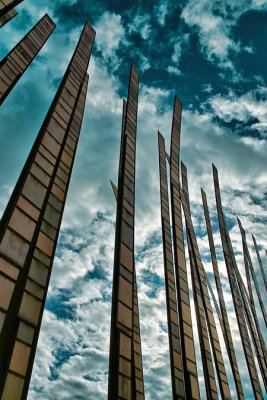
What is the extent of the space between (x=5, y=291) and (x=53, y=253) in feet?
7.79

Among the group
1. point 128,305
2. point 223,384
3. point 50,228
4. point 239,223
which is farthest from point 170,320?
point 239,223

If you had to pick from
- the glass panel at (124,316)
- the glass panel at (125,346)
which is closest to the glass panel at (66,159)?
the glass panel at (124,316)

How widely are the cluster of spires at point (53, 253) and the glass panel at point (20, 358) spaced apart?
0.7 inches

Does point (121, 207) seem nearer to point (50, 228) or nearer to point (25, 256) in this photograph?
point (50, 228)

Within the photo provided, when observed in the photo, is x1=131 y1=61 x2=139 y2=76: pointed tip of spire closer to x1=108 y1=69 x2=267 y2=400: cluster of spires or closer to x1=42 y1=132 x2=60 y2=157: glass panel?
x1=108 y1=69 x2=267 y2=400: cluster of spires

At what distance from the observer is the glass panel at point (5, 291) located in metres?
7.32

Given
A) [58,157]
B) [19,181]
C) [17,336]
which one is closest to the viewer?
[17,336]

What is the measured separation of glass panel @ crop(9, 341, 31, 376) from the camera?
23.4 feet

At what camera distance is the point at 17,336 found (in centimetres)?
746

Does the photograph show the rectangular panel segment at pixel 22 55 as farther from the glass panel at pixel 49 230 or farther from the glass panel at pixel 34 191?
the glass panel at pixel 49 230

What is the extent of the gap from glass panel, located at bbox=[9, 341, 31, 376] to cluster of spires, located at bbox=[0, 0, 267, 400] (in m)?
0.02

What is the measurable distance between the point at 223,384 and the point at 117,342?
10.6 m

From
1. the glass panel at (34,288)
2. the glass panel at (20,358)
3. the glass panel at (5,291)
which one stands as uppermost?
the glass panel at (34,288)

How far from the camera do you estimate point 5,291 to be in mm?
7449
